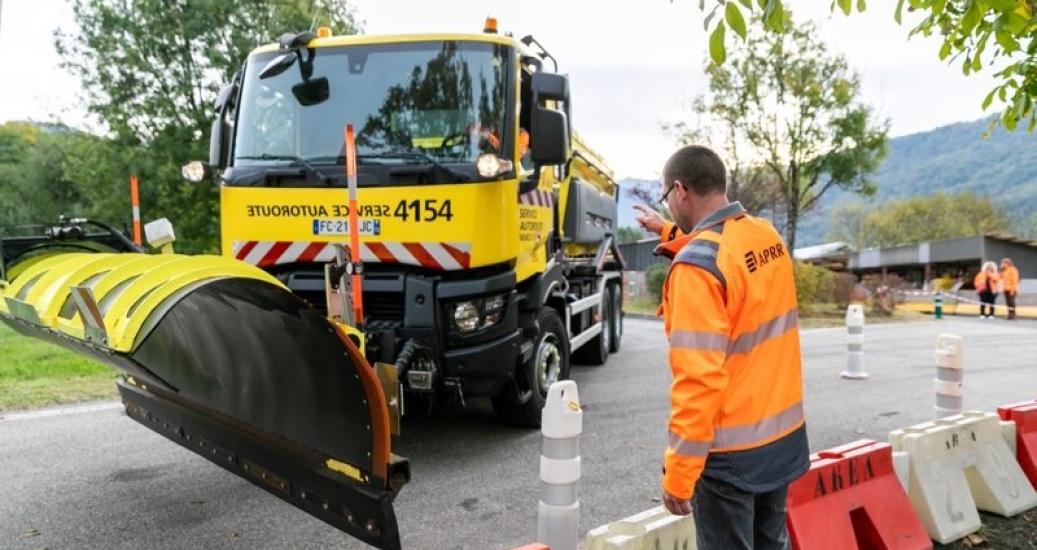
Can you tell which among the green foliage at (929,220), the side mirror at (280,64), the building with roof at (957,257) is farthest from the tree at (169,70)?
the green foliage at (929,220)

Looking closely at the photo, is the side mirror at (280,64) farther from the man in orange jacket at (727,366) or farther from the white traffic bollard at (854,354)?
the white traffic bollard at (854,354)

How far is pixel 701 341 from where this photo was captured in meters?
2.15

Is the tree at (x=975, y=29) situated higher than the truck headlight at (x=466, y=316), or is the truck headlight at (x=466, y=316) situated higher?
the tree at (x=975, y=29)

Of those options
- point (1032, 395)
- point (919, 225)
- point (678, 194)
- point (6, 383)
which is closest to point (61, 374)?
point (6, 383)

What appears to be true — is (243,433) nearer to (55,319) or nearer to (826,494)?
(55,319)

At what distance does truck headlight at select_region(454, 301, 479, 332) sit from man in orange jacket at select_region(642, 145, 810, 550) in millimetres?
2502

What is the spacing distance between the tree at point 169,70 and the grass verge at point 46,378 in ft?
28.4

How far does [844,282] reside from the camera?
65.7 feet

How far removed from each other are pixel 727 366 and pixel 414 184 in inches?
114

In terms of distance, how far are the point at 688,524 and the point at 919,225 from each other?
226ft

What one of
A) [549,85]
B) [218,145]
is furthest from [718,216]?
[218,145]

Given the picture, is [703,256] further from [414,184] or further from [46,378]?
[46,378]

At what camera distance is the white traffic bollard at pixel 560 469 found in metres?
3.07

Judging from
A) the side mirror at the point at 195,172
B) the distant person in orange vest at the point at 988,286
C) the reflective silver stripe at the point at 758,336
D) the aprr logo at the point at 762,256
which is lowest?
the distant person in orange vest at the point at 988,286
